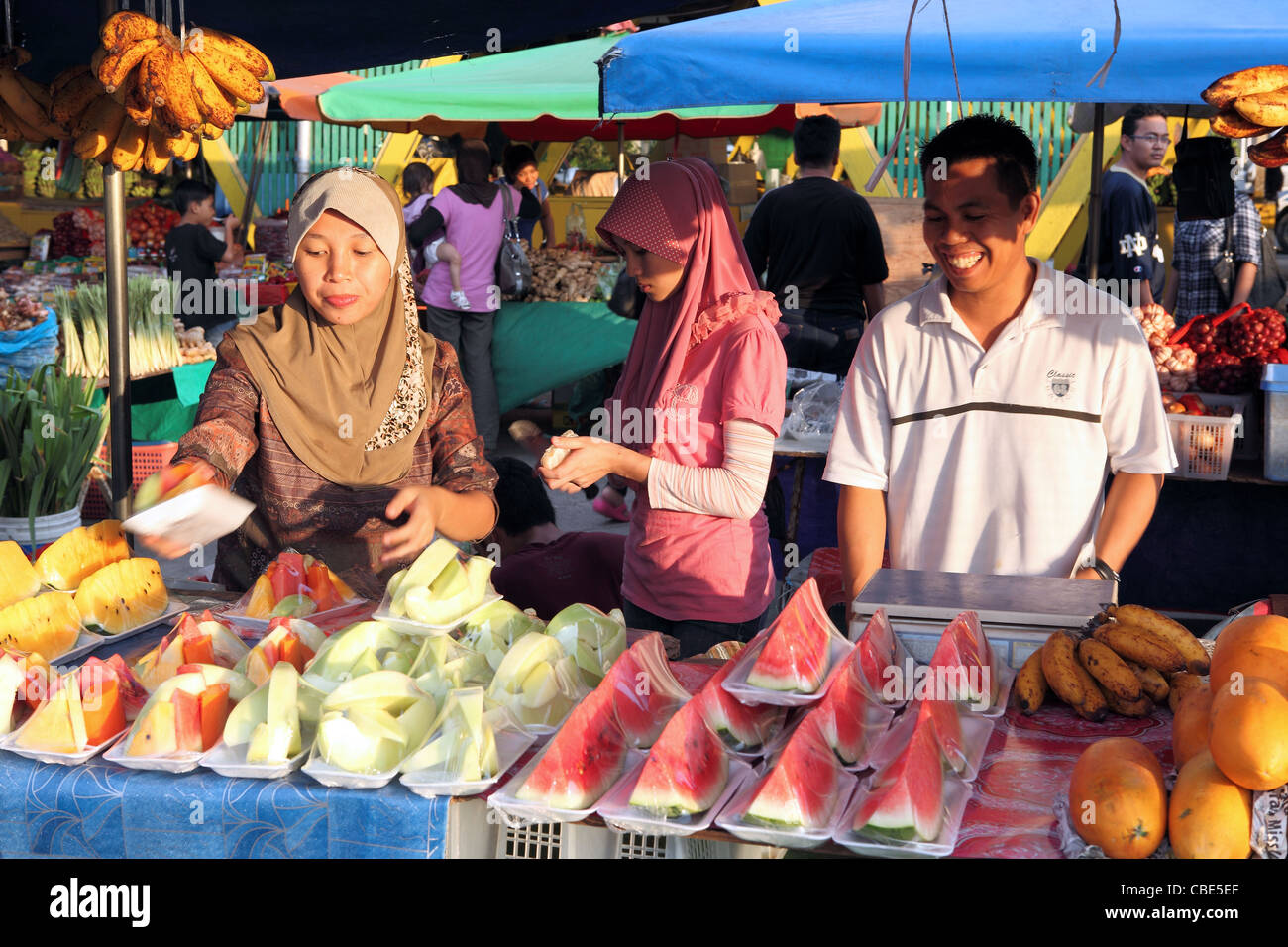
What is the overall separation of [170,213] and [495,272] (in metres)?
4.17

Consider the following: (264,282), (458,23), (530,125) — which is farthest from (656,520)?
(530,125)

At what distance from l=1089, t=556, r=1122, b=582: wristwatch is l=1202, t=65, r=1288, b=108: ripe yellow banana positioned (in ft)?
3.39

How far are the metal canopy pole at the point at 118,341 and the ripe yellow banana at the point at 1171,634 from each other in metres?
2.61

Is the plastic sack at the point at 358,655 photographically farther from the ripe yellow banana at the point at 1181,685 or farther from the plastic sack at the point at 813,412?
the plastic sack at the point at 813,412

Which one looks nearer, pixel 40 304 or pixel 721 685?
pixel 721 685

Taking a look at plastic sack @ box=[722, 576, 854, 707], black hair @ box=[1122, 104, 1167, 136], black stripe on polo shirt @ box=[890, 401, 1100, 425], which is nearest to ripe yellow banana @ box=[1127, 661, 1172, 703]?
plastic sack @ box=[722, 576, 854, 707]

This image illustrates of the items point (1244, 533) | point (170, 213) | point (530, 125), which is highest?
point (530, 125)

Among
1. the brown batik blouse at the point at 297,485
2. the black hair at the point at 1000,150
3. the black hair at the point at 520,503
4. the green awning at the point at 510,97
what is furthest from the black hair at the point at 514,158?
the black hair at the point at 1000,150

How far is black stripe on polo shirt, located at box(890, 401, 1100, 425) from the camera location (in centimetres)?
265

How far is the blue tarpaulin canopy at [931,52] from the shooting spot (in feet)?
12.8

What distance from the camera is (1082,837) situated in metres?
1.50

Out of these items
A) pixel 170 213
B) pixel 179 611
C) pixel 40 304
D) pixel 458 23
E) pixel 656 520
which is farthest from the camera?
pixel 170 213
